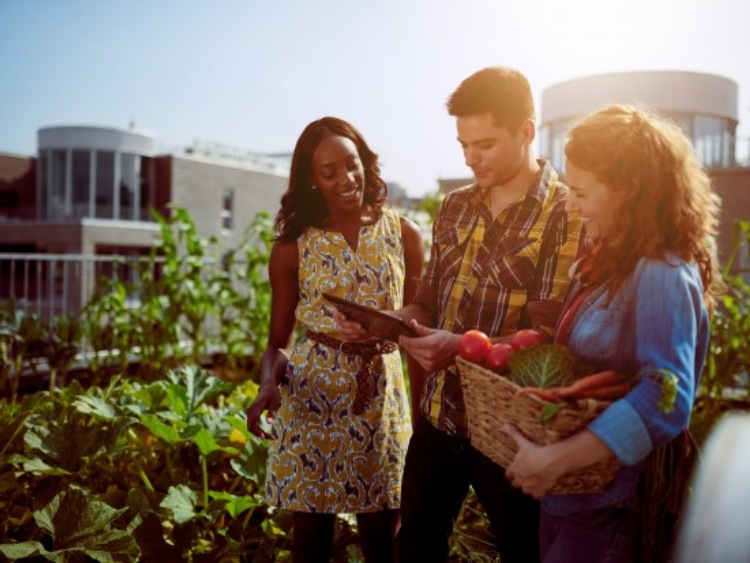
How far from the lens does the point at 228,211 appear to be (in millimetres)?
31891

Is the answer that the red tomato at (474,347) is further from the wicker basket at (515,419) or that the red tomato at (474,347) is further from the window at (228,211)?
the window at (228,211)

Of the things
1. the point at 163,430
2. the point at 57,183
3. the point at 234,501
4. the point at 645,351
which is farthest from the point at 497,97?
the point at 57,183

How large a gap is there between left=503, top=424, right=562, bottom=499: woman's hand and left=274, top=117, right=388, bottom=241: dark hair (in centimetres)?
119

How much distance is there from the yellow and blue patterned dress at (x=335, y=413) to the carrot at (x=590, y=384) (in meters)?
0.99

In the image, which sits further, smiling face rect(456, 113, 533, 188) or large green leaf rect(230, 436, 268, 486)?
large green leaf rect(230, 436, 268, 486)

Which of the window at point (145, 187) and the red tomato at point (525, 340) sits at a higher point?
the window at point (145, 187)

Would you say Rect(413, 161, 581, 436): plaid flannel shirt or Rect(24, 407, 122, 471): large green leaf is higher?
Result: Rect(413, 161, 581, 436): plaid flannel shirt

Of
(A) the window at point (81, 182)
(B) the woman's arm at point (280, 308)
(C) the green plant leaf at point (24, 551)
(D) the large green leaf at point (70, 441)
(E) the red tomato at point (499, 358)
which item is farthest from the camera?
(A) the window at point (81, 182)

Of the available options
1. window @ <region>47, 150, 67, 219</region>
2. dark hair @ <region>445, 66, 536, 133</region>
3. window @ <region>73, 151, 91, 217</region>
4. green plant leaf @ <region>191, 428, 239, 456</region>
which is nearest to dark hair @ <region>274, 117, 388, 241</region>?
dark hair @ <region>445, 66, 536, 133</region>

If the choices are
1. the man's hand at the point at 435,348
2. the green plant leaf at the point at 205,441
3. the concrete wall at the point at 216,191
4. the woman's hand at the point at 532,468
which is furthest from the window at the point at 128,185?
the woman's hand at the point at 532,468

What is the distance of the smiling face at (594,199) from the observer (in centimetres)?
135

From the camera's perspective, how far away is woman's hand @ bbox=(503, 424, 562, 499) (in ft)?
3.98

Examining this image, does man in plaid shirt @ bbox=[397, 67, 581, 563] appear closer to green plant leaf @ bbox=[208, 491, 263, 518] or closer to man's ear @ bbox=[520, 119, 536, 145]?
man's ear @ bbox=[520, 119, 536, 145]

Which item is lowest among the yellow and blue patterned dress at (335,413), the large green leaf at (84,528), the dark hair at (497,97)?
the large green leaf at (84,528)
